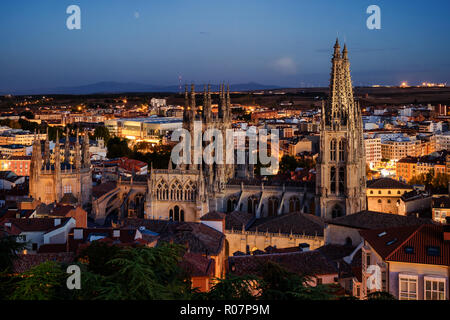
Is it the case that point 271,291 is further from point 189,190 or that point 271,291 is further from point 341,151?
point 341,151

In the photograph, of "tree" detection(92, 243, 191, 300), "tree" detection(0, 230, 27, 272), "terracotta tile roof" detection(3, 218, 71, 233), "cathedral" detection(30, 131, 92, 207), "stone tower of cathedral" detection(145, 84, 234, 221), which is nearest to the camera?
"tree" detection(92, 243, 191, 300)

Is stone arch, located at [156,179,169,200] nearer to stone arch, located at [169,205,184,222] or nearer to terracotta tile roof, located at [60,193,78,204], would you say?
stone arch, located at [169,205,184,222]

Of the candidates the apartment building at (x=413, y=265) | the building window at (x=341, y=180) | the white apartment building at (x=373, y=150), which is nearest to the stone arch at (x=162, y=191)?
the building window at (x=341, y=180)

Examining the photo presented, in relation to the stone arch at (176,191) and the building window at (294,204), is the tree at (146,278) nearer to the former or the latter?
the stone arch at (176,191)

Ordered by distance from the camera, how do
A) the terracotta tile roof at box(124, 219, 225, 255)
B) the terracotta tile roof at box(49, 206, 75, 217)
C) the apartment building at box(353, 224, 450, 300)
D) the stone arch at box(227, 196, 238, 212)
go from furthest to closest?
the stone arch at box(227, 196, 238, 212), the terracotta tile roof at box(49, 206, 75, 217), the terracotta tile roof at box(124, 219, 225, 255), the apartment building at box(353, 224, 450, 300)

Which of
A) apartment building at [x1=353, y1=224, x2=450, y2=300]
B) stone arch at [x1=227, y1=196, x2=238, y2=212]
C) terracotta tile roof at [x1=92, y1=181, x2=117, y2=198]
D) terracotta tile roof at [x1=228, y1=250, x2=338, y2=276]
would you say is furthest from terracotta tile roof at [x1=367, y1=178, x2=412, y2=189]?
apartment building at [x1=353, y1=224, x2=450, y2=300]

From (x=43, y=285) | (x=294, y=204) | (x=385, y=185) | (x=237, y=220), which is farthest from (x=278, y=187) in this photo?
(x=43, y=285)

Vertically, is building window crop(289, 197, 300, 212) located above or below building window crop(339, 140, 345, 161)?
below
